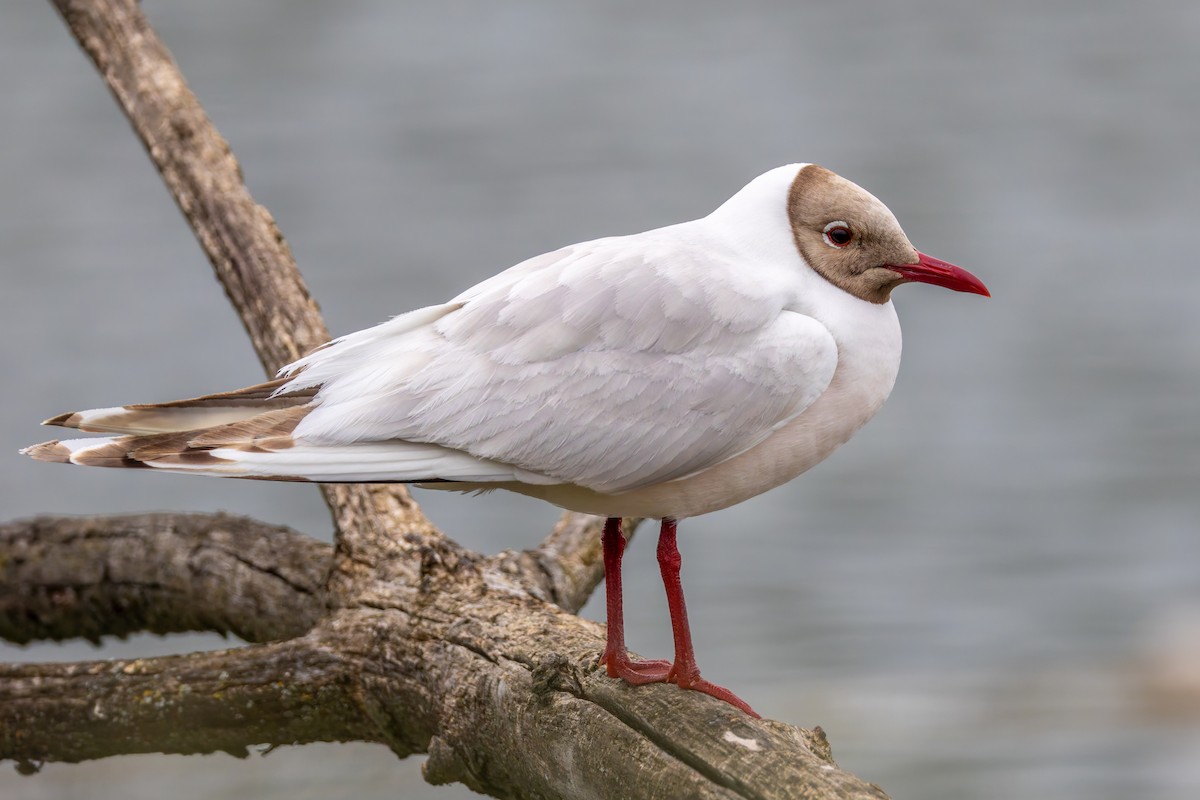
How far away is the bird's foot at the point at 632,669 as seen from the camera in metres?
3.29

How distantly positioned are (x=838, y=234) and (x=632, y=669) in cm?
106

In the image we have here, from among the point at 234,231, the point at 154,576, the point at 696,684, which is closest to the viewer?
the point at 696,684

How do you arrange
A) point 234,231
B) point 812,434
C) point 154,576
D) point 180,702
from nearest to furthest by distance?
point 812,434 < point 180,702 < point 154,576 < point 234,231

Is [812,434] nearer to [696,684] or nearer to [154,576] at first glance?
[696,684]

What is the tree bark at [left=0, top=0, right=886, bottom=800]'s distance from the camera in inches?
124

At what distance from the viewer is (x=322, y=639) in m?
3.82

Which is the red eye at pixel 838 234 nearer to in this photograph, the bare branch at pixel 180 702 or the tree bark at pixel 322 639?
the tree bark at pixel 322 639

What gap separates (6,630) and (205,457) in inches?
78.0

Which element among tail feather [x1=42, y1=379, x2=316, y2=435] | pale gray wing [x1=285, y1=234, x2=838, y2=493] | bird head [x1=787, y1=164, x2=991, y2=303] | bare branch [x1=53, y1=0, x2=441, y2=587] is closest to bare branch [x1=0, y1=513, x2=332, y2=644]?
bare branch [x1=53, y1=0, x2=441, y2=587]

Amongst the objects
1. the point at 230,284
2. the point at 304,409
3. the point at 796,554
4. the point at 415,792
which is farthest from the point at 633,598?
the point at 304,409

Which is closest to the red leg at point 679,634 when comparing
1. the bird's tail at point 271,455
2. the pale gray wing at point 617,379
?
the pale gray wing at point 617,379

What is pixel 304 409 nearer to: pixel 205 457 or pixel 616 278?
pixel 205 457

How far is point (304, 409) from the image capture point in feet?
10.7

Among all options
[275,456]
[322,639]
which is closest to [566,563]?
[322,639]
